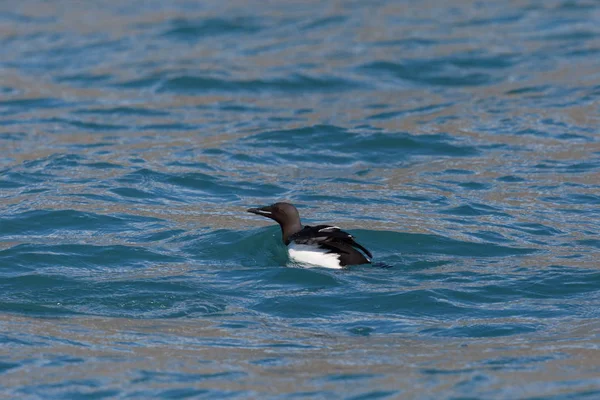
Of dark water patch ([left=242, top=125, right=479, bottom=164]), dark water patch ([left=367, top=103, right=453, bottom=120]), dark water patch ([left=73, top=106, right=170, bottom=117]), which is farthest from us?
dark water patch ([left=73, top=106, right=170, bottom=117])

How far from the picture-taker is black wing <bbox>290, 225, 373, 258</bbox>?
9641 millimetres

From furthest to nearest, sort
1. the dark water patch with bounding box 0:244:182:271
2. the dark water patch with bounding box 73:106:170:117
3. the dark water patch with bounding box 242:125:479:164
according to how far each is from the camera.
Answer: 1. the dark water patch with bounding box 73:106:170:117
2. the dark water patch with bounding box 242:125:479:164
3. the dark water patch with bounding box 0:244:182:271

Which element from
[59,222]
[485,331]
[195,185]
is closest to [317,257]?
[485,331]

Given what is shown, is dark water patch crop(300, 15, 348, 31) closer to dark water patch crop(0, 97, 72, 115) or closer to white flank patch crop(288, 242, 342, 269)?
dark water patch crop(0, 97, 72, 115)

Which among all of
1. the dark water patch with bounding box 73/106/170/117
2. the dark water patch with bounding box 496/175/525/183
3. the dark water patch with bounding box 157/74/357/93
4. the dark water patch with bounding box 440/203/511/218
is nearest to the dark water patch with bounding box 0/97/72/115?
the dark water patch with bounding box 73/106/170/117

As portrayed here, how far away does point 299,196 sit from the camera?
12.3m

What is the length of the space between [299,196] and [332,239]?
2.62 metres

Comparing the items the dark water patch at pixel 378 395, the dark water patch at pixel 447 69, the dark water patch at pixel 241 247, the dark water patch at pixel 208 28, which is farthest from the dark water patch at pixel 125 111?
the dark water patch at pixel 378 395

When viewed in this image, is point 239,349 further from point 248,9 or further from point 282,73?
point 248,9

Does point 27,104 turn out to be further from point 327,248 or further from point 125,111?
point 327,248

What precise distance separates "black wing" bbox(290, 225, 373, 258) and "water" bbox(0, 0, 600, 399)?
0.31 metres

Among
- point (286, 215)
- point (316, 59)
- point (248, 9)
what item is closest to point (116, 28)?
point (248, 9)

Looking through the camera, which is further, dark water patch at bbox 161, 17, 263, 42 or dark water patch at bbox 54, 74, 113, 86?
dark water patch at bbox 161, 17, 263, 42

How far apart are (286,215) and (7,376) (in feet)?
12.2
